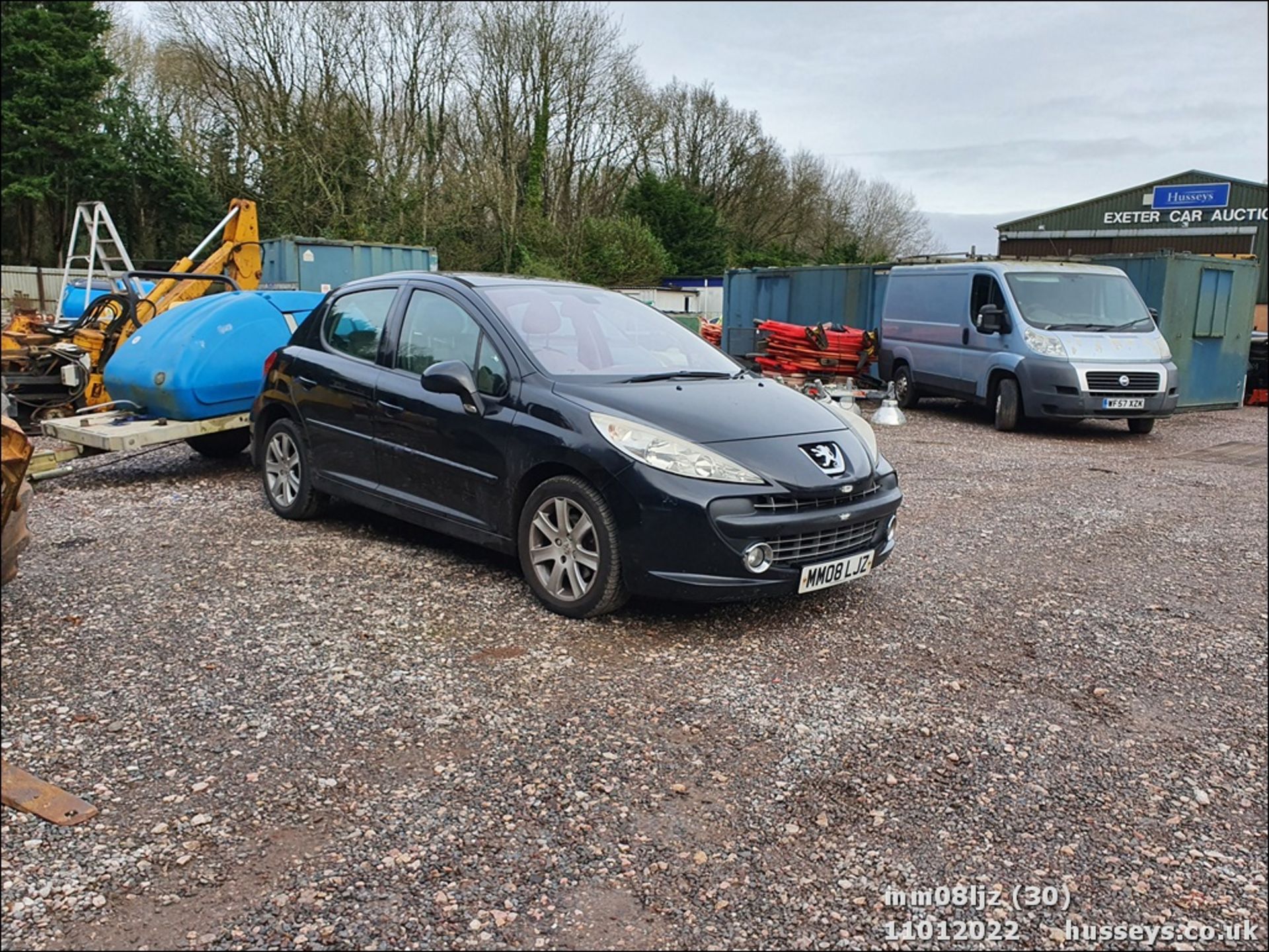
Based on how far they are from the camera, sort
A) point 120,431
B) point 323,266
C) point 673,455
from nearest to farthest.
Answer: point 673,455
point 120,431
point 323,266

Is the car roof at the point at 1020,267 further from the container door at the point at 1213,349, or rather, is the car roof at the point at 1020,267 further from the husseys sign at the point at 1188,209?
the husseys sign at the point at 1188,209

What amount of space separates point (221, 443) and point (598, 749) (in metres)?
6.46

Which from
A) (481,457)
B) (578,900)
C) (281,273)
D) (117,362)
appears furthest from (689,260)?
(578,900)

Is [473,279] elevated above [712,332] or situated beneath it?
elevated above

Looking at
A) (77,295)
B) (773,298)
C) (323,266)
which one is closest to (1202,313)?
(773,298)

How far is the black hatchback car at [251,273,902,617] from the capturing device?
4406mm

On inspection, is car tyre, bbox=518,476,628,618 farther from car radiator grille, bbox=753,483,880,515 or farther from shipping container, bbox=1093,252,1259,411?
shipping container, bbox=1093,252,1259,411

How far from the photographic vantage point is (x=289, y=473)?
21.2 ft

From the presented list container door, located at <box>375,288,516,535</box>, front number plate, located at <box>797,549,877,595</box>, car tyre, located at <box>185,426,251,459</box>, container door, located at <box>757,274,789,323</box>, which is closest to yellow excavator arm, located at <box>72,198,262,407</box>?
car tyre, located at <box>185,426,251,459</box>

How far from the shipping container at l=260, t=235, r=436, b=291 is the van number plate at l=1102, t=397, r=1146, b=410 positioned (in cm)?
1171

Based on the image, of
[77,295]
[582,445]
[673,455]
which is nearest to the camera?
[673,455]

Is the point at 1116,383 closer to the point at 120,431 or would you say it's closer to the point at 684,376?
the point at 684,376

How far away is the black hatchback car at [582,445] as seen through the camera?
14.5 feet

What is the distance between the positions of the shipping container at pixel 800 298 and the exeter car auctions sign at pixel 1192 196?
2708cm
